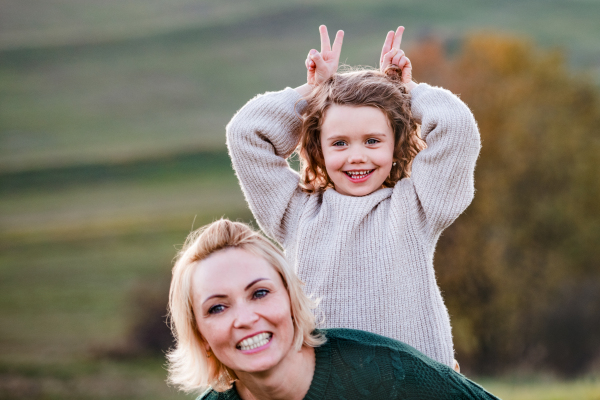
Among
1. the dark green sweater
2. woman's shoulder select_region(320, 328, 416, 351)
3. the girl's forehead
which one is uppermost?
the girl's forehead

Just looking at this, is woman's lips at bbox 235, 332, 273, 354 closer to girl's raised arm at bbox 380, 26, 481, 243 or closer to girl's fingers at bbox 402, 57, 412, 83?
girl's raised arm at bbox 380, 26, 481, 243

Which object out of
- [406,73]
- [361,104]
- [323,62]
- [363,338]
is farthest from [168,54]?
[363,338]

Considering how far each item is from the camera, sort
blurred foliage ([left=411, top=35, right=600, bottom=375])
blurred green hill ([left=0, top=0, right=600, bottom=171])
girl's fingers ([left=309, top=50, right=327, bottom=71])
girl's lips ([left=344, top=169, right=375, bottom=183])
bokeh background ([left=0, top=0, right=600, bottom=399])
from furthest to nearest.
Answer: blurred green hill ([left=0, top=0, right=600, bottom=171]) < bokeh background ([left=0, top=0, right=600, bottom=399]) < blurred foliage ([left=411, top=35, right=600, bottom=375]) < girl's fingers ([left=309, top=50, right=327, bottom=71]) < girl's lips ([left=344, top=169, right=375, bottom=183])

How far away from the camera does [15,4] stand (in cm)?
3109

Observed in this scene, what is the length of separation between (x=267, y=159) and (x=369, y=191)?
536 mm

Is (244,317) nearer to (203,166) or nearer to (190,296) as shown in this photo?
(190,296)

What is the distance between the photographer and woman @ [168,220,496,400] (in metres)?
2.51

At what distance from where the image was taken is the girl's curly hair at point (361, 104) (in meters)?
3.27

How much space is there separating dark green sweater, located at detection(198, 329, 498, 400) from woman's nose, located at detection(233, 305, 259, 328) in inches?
14.5

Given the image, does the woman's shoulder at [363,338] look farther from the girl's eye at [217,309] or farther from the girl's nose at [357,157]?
the girl's nose at [357,157]

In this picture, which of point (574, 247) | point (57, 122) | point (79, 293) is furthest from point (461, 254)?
point (57, 122)

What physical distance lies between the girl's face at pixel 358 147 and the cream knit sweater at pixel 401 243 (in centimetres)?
8

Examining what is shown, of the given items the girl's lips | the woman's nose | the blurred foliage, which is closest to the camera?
the woman's nose

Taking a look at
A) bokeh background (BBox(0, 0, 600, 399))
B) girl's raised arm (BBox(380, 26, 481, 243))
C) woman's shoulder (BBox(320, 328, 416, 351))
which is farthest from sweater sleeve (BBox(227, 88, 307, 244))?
bokeh background (BBox(0, 0, 600, 399))
